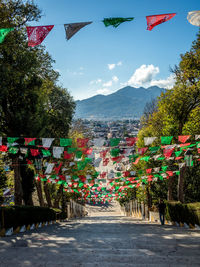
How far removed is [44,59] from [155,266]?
18.3 meters

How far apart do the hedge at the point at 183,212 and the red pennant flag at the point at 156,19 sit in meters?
8.63

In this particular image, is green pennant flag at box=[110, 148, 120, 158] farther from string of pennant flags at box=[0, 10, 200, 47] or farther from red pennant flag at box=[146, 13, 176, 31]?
red pennant flag at box=[146, 13, 176, 31]

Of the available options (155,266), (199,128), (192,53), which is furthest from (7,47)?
(199,128)

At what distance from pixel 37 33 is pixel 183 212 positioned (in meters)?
12.0

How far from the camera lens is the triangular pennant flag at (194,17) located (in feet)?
20.9

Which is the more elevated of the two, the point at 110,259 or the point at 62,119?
the point at 62,119

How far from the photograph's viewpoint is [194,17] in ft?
21.1

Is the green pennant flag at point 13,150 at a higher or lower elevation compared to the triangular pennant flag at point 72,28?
lower

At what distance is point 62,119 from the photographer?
21.1 metres

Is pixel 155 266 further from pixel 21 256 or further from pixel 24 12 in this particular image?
pixel 24 12

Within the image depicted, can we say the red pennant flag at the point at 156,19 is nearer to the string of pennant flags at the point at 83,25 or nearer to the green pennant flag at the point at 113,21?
the string of pennant flags at the point at 83,25

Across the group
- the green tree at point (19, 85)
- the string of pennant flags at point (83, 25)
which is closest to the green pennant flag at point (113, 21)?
the string of pennant flags at point (83, 25)

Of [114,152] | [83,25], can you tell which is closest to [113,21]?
[83,25]

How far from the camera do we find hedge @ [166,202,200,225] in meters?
12.2
